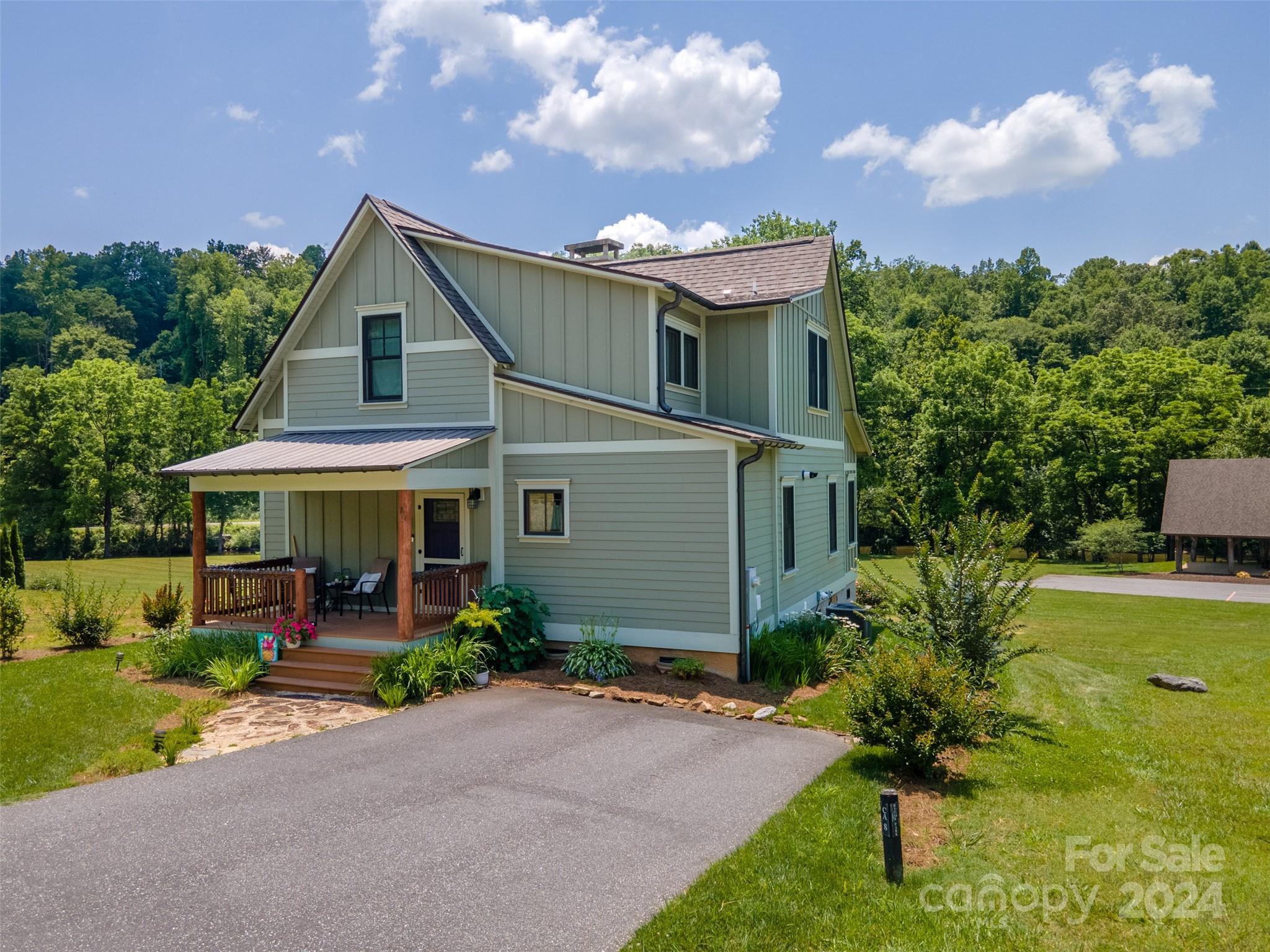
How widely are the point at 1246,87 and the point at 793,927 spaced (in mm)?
17758

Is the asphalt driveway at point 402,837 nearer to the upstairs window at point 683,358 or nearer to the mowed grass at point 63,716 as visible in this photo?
the mowed grass at point 63,716

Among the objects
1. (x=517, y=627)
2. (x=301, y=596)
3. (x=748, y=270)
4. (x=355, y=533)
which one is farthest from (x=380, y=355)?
(x=748, y=270)

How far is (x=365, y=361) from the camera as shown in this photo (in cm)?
1469


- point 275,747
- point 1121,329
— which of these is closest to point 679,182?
point 275,747

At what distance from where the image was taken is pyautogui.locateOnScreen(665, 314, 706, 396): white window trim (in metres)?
14.0

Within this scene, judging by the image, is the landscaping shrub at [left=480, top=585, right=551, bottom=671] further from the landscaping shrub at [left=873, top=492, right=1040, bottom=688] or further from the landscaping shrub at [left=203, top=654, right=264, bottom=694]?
the landscaping shrub at [left=873, top=492, right=1040, bottom=688]

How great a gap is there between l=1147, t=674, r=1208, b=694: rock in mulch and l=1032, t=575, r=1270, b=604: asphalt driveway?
15572 mm

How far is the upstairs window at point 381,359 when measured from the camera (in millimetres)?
14484

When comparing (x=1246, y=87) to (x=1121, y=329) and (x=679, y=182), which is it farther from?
(x=1121, y=329)

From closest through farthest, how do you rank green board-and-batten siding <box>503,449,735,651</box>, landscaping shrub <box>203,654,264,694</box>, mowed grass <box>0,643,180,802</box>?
mowed grass <box>0,643,180,802</box>
landscaping shrub <box>203,654,264,694</box>
green board-and-batten siding <box>503,449,735,651</box>

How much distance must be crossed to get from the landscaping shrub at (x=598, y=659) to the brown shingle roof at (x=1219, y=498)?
102 feet

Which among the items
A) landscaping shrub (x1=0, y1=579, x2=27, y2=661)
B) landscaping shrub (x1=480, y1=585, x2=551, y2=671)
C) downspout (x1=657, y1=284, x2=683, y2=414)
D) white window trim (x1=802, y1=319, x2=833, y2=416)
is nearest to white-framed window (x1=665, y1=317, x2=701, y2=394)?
downspout (x1=657, y1=284, x2=683, y2=414)

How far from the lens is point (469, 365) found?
1374cm

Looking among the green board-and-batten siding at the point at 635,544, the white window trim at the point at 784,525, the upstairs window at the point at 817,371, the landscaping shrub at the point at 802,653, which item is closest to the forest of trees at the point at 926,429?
the upstairs window at the point at 817,371
